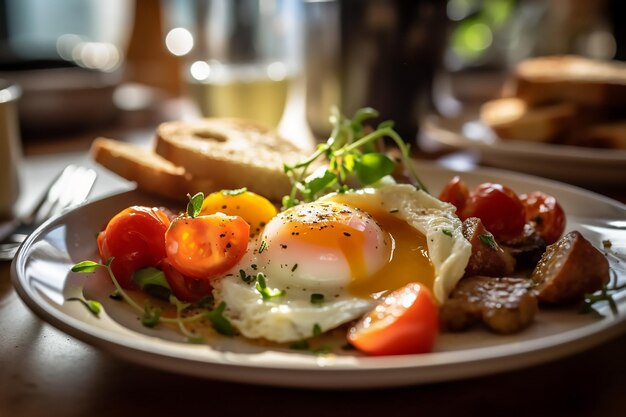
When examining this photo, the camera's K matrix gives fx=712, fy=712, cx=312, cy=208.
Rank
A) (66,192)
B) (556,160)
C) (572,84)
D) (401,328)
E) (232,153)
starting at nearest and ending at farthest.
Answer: (401,328) → (232,153) → (66,192) → (556,160) → (572,84)


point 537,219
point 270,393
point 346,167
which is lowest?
point 270,393

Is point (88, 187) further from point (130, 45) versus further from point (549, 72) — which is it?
point (130, 45)

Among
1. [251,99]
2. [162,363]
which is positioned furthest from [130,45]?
[162,363]

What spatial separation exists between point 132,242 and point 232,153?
0.73 meters

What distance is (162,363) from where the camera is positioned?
108 centimetres

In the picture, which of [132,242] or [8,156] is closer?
[132,242]

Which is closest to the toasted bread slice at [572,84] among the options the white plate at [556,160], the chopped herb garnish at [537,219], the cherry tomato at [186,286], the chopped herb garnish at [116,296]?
the white plate at [556,160]

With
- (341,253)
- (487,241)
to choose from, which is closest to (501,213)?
(487,241)

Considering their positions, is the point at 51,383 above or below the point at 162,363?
below

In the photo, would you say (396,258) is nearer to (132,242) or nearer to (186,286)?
(186,286)

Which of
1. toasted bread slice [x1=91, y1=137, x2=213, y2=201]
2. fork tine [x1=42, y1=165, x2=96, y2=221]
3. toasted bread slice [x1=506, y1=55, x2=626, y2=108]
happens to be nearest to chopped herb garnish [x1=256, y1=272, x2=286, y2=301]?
toasted bread slice [x1=91, y1=137, x2=213, y2=201]

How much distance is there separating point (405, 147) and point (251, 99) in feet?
5.76

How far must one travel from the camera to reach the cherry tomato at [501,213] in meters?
1.84

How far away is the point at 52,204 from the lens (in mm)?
2348
